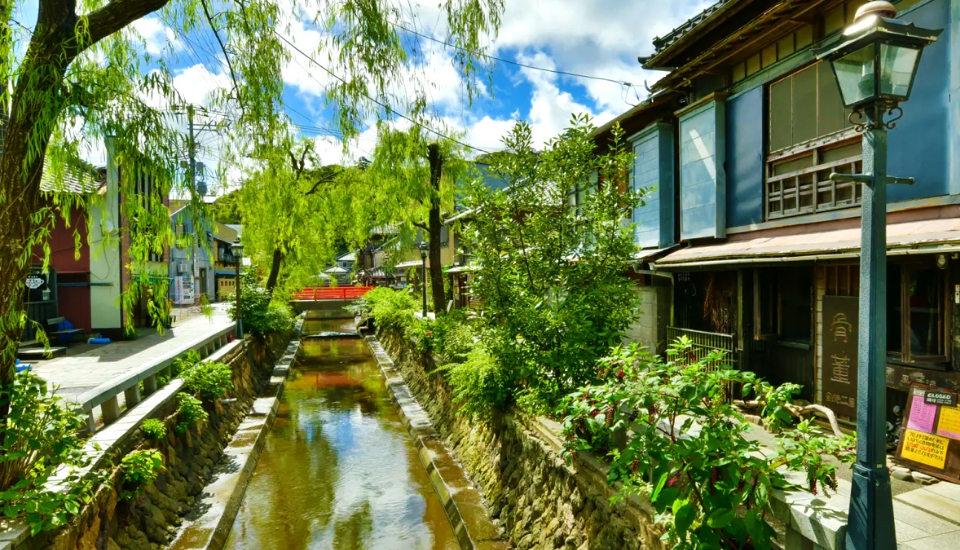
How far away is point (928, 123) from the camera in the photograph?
7.00 metres

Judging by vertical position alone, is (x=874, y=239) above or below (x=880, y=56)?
below

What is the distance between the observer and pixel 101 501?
577 centimetres

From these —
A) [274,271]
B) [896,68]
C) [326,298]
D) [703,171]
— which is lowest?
[326,298]

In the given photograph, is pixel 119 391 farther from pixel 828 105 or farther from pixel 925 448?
pixel 828 105

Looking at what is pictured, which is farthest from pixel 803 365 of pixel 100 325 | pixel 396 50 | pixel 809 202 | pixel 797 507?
pixel 100 325

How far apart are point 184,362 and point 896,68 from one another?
1188cm

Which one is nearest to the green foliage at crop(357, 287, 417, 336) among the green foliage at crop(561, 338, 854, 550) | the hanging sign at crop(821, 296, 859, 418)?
the hanging sign at crop(821, 296, 859, 418)

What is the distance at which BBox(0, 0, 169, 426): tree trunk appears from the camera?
14.8 feet

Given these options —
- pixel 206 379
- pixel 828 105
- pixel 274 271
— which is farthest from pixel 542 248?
pixel 274 271

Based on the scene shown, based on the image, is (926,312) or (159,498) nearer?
(926,312)

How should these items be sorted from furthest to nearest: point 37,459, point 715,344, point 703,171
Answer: point 703,171 → point 715,344 → point 37,459

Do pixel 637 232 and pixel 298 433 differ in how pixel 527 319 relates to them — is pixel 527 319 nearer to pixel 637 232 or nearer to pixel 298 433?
pixel 637 232

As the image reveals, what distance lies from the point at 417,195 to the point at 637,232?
616 cm

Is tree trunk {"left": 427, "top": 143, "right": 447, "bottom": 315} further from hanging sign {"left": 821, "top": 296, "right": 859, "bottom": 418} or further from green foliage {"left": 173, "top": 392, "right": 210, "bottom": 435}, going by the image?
hanging sign {"left": 821, "top": 296, "right": 859, "bottom": 418}
